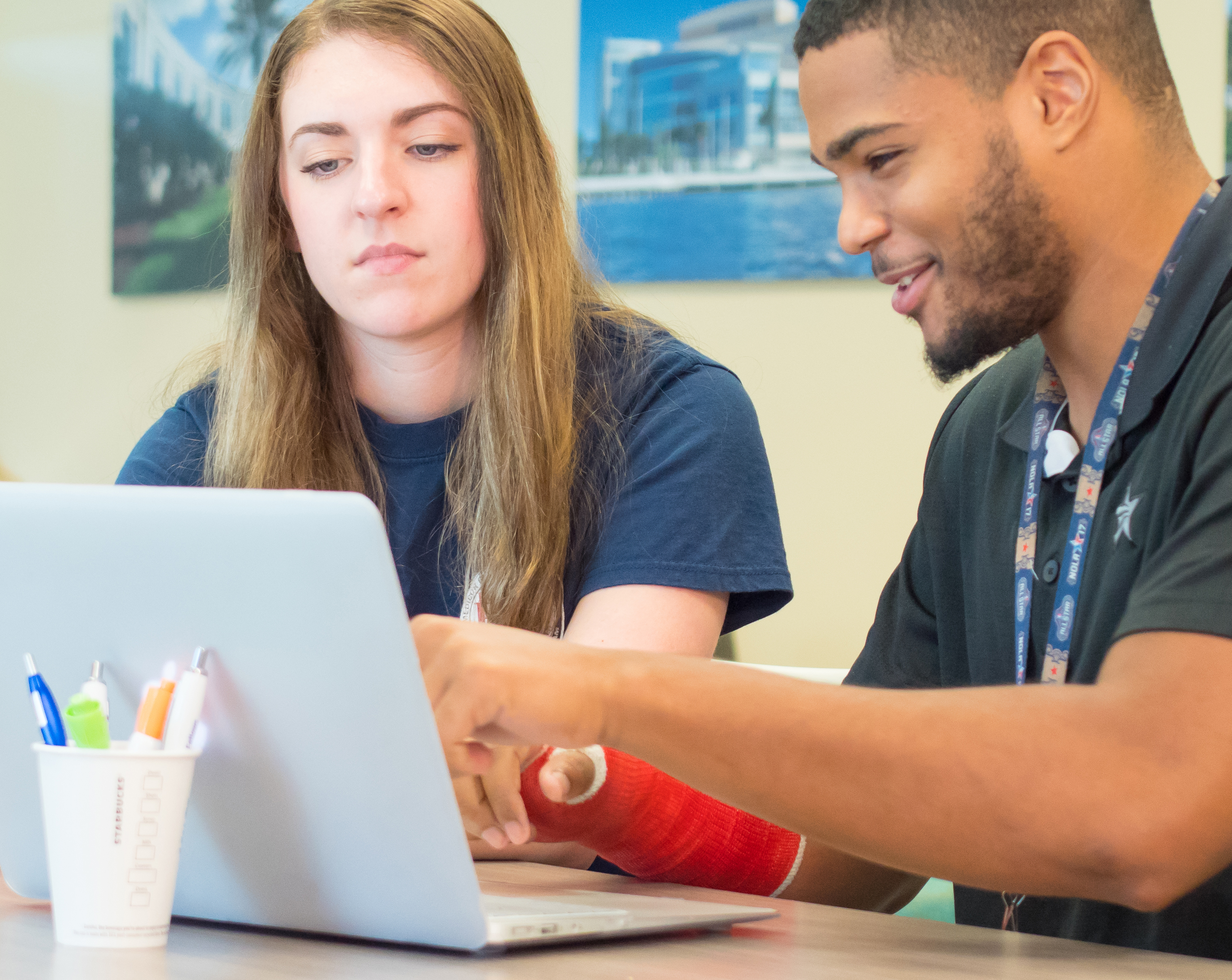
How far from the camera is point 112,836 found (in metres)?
0.66

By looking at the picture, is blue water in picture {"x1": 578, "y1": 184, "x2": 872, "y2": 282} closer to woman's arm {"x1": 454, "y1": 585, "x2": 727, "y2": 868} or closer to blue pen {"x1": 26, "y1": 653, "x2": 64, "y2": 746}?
woman's arm {"x1": 454, "y1": 585, "x2": 727, "y2": 868}

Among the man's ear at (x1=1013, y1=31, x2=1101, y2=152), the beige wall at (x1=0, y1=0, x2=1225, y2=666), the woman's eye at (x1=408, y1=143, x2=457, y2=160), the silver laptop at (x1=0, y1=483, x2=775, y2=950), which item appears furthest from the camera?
the beige wall at (x1=0, y1=0, x2=1225, y2=666)

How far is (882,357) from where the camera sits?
235 centimetres

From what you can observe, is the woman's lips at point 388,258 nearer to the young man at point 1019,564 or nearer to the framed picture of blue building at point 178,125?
the young man at point 1019,564

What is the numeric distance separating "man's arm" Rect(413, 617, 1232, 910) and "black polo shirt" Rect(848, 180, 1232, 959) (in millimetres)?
19

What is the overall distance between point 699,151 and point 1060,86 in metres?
1.52

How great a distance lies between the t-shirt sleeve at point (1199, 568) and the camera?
0.72 meters

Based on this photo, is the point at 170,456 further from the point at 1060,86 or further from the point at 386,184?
the point at 1060,86

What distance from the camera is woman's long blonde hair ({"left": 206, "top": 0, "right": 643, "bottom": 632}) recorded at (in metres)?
1.35

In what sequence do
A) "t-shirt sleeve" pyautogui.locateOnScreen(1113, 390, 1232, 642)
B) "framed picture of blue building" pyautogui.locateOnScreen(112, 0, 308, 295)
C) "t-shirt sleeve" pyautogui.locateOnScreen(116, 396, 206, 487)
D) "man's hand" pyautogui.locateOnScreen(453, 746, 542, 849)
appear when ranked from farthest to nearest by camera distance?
"framed picture of blue building" pyautogui.locateOnScreen(112, 0, 308, 295)
"t-shirt sleeve" pyautogui.locateOnScreen(116, 396, 206, 487)
"man's hand" pyautogui.locateOnScreen(453, 746, 542, 849)
"t-shirt sleeve" pyautogui.locateOnScreen(1113, 390, 1232, 642)

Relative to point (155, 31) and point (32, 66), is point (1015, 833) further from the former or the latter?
point (32, 66)

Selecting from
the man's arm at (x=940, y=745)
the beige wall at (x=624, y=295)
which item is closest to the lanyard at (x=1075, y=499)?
the man's arm at (x=940, y=745)

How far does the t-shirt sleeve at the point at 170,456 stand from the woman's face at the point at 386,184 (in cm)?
28

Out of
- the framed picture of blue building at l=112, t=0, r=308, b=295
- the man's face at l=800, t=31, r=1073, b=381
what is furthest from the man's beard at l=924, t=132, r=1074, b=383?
the framed picture of blue building at l=112, t=0, r=308, b=295
